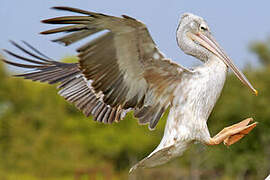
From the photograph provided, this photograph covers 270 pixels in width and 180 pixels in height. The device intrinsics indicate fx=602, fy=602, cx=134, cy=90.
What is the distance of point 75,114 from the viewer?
149 feet

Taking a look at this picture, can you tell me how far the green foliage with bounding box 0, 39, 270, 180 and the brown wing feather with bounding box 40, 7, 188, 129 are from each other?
12.5m

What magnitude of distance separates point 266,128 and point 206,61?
20.8 m

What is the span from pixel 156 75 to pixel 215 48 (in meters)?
0.71

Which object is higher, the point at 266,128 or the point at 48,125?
the point at 266,128


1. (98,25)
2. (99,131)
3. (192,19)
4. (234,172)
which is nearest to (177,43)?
(192,19)

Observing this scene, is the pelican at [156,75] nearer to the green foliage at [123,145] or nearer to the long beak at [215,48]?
the long beak at [215,48]

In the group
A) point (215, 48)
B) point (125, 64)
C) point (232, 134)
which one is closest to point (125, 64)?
point (125, 64)

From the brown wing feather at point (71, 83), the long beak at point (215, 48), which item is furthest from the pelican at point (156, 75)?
the brown wing feather at point (71, 83)

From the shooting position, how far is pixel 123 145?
4272 cm

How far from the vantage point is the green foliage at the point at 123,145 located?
958 inches

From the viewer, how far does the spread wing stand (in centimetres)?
507

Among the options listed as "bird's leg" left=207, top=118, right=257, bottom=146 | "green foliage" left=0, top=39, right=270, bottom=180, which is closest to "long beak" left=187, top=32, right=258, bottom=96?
"bird's leg" left=207, top=118, right=257, bottom=146

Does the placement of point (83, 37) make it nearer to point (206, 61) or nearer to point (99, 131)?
point (206, 61)

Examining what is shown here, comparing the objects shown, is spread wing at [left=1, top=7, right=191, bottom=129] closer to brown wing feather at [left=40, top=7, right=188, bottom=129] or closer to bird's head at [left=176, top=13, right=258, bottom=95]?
brown wing feather at [left=40, top=7, right=188, bottom=129]
